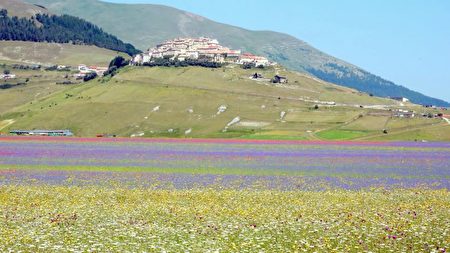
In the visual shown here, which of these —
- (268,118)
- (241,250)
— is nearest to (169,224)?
(241,250)

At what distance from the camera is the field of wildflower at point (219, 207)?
82.7 ft

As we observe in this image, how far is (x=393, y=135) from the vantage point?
516 feet

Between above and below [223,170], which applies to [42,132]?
below

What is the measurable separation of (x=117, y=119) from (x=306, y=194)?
156845 millimetres

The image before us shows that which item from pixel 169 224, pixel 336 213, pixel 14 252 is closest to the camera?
pixel 14 252

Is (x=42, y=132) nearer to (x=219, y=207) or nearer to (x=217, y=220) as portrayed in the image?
(x=219, y=207)

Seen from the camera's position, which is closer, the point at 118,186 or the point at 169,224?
the point at 169,224

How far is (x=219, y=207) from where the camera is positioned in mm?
35156

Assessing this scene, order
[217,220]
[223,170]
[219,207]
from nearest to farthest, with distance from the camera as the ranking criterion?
[217,220]
[219,207]
[223,170]

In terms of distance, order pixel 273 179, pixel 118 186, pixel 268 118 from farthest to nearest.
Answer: pixel 268 118 → pixel 273 179 → pixel 118 186

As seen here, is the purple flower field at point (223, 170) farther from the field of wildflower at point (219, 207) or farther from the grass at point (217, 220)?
the grass at point (217, 220)

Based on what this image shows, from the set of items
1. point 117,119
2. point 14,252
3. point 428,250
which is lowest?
point 117,119

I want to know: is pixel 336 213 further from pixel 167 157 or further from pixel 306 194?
pixel 167 157

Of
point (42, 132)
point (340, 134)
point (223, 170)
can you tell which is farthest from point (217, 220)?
point (42, 132)
